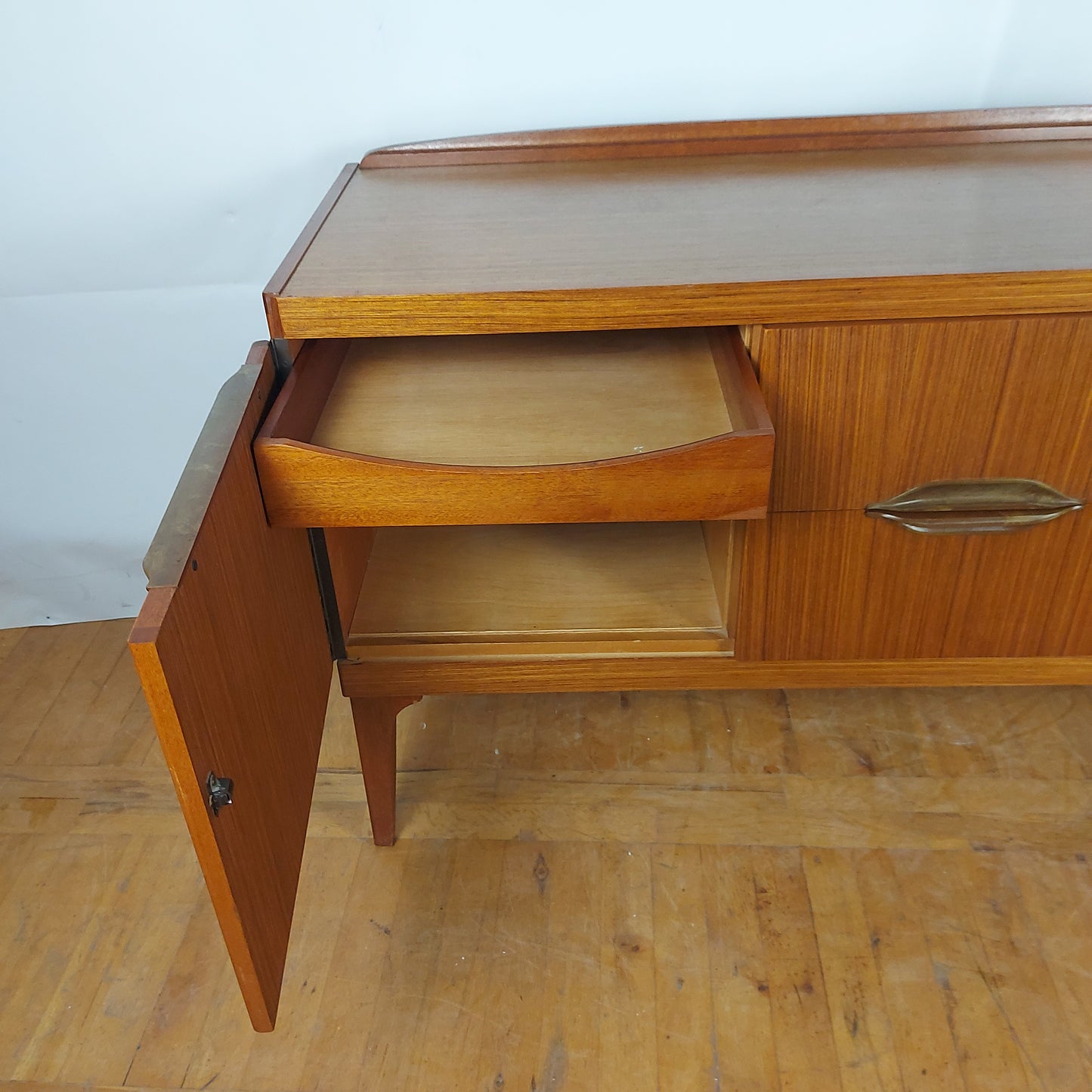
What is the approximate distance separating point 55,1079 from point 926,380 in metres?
0.86

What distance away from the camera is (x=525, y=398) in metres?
0.74

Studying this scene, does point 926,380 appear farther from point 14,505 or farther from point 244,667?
point 14,505

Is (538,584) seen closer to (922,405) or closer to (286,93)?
(922,405)

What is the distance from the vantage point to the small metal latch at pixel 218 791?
504 millimetres

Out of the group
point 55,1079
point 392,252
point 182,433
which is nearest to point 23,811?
point 55,1079

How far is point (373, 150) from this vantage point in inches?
39.2

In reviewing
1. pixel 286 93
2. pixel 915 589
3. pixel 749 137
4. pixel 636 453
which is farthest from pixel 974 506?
pixel 286 93

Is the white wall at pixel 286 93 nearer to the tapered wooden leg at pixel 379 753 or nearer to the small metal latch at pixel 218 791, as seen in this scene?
the tapered wooden leg at pixel 379 753

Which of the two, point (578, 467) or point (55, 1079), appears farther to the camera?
point (55, 1079)

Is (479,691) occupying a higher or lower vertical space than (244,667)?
lower

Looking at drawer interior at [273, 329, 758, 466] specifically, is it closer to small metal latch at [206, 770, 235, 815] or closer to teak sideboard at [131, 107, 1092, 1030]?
teak sideboard at [131, 107, 1092, 1030]

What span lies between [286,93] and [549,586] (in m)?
0.57

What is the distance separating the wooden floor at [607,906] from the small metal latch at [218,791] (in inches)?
14.9

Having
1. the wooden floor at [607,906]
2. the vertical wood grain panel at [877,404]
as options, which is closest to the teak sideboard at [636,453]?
the vertical wood grain panel at [877,404]
